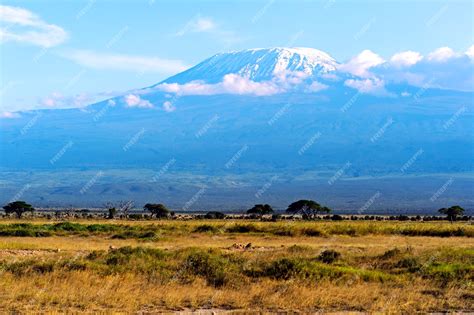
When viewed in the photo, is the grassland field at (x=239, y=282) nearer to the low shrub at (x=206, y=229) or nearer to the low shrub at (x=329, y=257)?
the low shrub at (x=329, y=257)

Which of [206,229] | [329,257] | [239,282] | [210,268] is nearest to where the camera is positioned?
[239,282]

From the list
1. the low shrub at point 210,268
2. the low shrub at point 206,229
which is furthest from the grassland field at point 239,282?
the low shrub at point 206,229

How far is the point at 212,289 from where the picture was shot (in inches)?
600

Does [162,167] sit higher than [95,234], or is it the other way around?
[162,167]

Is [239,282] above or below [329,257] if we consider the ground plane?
below

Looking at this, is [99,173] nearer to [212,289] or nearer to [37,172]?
[37,172]

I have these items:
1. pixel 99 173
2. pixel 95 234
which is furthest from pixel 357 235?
pixel 99 173

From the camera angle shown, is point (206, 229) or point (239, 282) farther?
point (206, 229)

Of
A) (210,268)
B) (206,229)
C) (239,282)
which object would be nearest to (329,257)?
(210,268)

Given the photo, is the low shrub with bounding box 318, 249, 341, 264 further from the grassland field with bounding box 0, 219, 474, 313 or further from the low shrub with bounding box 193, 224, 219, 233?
the low shrub with bounding box 193, 224, 219, 233

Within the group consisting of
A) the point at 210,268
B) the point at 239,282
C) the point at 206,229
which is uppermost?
the point at 206,229

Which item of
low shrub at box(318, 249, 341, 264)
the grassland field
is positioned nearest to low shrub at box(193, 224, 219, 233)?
the grassland field

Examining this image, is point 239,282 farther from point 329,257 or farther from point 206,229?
point 206,229

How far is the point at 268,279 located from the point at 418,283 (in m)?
3.45
